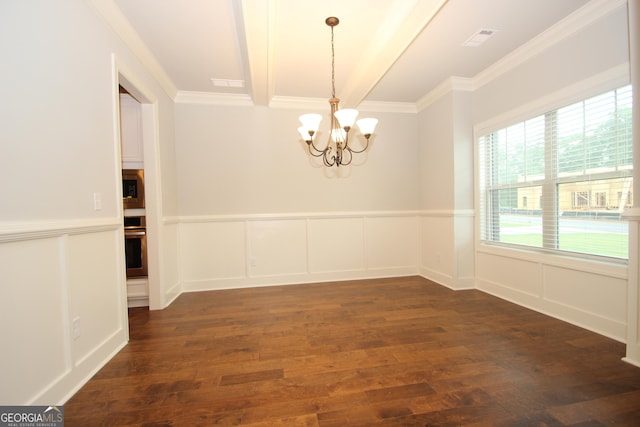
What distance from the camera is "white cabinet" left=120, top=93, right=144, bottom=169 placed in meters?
3.27

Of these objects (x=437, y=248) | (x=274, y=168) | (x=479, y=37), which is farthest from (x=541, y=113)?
(x=274, y=168)

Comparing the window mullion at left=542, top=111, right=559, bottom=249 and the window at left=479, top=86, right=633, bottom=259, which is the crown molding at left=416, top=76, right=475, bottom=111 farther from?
the window mullion at left=542, top=111, right=559, bottom=249

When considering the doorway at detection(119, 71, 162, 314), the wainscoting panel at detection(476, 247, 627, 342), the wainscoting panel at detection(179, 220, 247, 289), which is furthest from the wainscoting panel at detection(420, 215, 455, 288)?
the doorway at detection(119, 71, 162, 314)

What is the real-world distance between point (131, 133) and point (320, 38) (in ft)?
7.98

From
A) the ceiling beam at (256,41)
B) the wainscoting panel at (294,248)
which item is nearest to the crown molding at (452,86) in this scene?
the wainscoting panel at (294,248)

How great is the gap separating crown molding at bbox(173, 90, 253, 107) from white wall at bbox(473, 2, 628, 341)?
10.7ft

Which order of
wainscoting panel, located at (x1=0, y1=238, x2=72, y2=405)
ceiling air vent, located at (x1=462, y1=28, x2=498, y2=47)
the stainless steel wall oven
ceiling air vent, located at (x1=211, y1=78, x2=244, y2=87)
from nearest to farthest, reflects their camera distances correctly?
wainscoting panel, located at (x1=0, y1=238, x2=72, y2=405) → ceiling air vent, located at (x1=462, y1=28, x2=498, y2=47) → the stainless steel wall oven → ceiling air vent, located at (x1=211, y1=78, x2=244, y2=87)

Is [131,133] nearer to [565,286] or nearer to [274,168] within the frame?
[274,168]

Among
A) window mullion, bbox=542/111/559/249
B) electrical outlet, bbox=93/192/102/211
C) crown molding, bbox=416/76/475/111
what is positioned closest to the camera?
electrical outlet, bbox=93/192/102/211

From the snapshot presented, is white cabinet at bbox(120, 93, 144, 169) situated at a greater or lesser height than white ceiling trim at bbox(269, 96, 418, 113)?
lesser

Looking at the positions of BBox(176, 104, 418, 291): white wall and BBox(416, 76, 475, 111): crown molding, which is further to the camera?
BBox(176, 104, 418, 291): white wall

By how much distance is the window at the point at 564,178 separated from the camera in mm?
2295

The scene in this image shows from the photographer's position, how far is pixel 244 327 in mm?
2711

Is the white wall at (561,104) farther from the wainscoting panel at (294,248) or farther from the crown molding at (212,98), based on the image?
the crown molding at (212,98)
